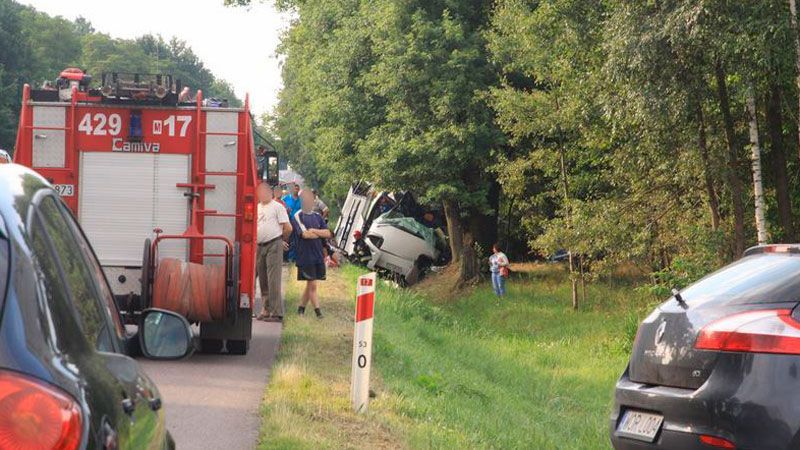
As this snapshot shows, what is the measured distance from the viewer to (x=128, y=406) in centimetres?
336

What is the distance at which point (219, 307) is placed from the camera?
12758 mm

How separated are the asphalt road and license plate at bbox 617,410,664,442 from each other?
9.21ft

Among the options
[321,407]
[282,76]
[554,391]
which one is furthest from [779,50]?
[282,76]

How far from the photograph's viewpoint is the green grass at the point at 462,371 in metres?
9.78

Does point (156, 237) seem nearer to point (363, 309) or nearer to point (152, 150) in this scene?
point (152, 150)

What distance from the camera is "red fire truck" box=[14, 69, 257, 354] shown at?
43.8 ft

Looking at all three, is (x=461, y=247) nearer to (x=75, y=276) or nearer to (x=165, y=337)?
(x=165, y=337)

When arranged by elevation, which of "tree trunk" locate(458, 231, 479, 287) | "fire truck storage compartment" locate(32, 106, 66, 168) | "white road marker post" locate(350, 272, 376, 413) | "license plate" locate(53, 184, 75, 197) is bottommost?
"tree trunk" locate(458, 231, 479, 287)

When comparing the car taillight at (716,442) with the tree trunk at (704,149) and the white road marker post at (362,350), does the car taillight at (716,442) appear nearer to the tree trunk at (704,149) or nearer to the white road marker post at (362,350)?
the white road marker post at (362,350)

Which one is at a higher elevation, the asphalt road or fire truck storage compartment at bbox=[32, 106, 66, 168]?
fire truck storage compartment at bbox=[32, 106, 66, 168]

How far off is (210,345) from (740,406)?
8.39 meters

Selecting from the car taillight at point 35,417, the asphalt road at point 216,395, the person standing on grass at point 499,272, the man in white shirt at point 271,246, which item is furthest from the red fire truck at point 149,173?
the person standing on grass at point 499,272

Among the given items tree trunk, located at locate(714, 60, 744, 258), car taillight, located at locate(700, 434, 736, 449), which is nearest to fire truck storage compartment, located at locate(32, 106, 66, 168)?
car taillight, located at locate(700, 434, 736, 449)

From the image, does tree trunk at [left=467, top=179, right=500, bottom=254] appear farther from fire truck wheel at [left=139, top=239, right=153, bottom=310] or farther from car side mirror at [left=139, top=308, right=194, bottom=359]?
car side mirror at [left=139, top=308, right=194, bottom=359]
